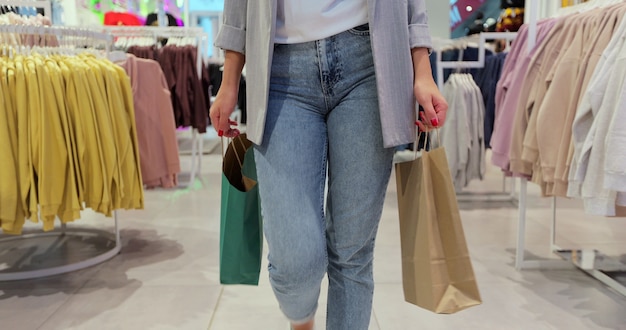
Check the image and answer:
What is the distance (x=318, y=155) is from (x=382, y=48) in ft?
0.89

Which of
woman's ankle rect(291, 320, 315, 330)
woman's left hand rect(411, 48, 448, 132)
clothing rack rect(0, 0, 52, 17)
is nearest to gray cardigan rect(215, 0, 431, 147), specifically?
woman's left hand rect(411, 48, 448, 132)

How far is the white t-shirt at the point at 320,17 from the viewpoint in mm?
1163

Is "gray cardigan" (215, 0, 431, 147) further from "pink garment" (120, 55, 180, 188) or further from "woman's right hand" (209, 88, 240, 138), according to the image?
"pink garment" (120, 55, 180, 188)

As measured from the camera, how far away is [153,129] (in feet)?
10.7

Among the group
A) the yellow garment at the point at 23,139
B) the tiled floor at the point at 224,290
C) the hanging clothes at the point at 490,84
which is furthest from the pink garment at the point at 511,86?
the yellow garment at the point at 23,139

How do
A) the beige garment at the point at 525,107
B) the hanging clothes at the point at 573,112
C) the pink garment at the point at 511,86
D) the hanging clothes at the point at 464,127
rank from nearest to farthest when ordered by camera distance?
the hanging clothes at the point at 573,112 → the beige garment at the point at 525,107 → the pink garment at the point at 511,86 → the hanging clothes at the point at 464,127

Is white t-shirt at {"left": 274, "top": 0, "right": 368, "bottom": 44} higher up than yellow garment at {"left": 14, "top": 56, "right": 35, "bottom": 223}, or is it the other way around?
white t-shirt at {"left": 274, "top": 0, "right": 368, "bottom": 44}

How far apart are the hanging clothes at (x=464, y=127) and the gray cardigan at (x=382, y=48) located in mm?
2916

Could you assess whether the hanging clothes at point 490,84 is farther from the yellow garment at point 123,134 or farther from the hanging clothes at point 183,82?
the yellow garment at point 123,134

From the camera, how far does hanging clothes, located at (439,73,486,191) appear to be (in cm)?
406

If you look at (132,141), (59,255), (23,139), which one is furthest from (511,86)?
(59,255)

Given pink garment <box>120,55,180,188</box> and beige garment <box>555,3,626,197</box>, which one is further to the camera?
pink garment <box>120,55,180,188</box>

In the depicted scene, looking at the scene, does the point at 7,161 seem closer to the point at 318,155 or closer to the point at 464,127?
the point at 318,155

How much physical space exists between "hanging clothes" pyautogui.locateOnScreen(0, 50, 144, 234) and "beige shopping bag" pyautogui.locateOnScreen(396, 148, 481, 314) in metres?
1.66
